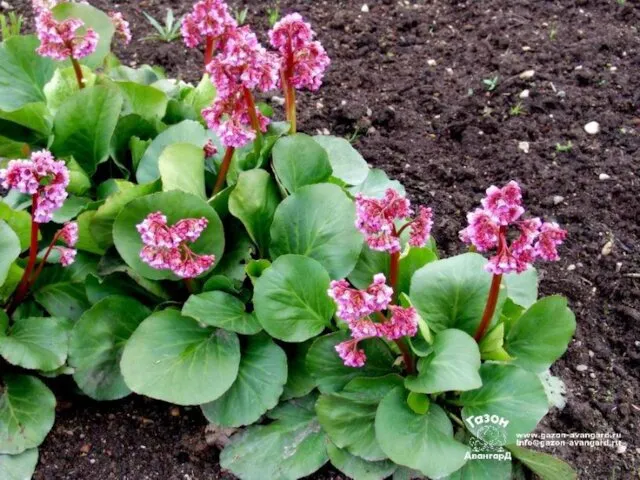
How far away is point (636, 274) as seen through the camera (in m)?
3.39

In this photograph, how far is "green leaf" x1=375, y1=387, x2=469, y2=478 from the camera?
90.3 inches

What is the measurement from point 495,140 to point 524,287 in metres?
1.44

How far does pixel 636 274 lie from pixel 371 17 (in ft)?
7.77

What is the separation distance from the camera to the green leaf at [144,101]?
3104 millimetres

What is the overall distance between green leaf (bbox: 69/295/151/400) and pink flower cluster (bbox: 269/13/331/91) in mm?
975

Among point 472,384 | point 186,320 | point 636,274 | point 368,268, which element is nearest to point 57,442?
point 186,320

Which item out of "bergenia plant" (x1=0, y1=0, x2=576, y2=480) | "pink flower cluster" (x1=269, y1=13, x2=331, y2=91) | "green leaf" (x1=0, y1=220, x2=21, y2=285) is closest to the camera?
"bergenia plant" (x1=0, y1=0, x2=576, y2=480)

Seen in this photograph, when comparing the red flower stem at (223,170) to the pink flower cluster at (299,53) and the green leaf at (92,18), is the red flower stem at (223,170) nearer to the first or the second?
the pink flower cluster at (299,53)

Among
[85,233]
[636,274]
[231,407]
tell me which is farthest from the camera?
[636,274]

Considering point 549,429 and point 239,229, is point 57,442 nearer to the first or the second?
point 239,229

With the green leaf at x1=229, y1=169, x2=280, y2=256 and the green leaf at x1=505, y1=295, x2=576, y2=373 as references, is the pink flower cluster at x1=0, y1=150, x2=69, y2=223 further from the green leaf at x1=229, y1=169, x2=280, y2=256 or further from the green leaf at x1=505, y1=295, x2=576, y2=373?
the green leaf at x1=505, y1=295, x2=576, y2=373

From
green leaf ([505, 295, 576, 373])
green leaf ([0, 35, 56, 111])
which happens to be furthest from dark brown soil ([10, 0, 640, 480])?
green leaf ([0, 35, 56, 111])

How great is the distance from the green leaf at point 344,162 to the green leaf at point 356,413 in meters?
0.84

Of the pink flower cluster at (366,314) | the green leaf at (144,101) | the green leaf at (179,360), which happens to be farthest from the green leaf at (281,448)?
the green leaf at (144,101)
